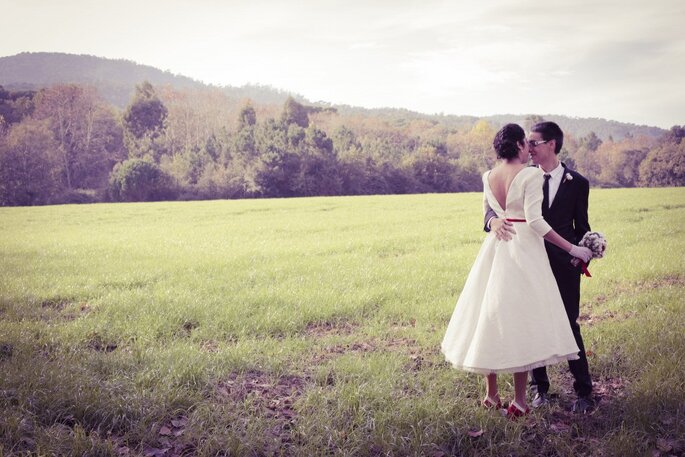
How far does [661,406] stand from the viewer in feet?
17.2

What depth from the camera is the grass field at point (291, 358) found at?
15.4 feet

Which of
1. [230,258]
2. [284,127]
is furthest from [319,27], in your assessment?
[284,127]

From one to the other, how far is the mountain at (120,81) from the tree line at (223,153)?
65.2 inches

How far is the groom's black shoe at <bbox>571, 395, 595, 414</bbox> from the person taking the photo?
5234mm

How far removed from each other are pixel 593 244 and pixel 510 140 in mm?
1391

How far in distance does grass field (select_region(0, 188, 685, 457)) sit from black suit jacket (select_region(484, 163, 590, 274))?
1.71 metres

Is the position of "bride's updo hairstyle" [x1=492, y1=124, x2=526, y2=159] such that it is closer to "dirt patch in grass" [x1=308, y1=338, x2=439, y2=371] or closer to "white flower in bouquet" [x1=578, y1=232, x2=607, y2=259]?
"white flower in bouquet" [x1=578, y1=232, x2=607, y2=259]

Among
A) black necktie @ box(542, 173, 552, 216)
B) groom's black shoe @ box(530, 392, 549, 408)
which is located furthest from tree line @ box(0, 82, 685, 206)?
groom's black shoe @ box(530, 392, 549, 408)

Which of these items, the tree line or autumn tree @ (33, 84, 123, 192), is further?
autumn tree @ (33, 84, 123, 192)

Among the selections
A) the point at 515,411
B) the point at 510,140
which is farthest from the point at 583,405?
the point at 510,140

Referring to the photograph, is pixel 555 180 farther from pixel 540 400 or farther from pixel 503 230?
pixel 540 400

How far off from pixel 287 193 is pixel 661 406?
5754cm

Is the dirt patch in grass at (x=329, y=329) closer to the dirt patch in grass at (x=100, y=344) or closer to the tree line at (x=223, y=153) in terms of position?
the dirt patch in grass at (x=100, y=344)

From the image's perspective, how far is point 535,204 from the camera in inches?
182
